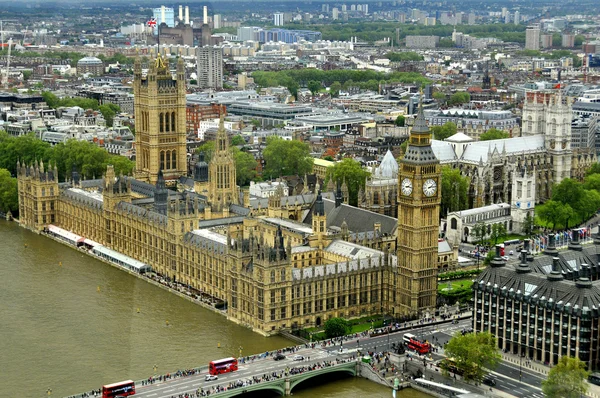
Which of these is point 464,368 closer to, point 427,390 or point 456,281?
point 427,390

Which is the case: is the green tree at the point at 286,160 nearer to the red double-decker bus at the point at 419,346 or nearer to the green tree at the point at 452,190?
the green tree at the point at 452,190

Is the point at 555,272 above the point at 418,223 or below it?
below

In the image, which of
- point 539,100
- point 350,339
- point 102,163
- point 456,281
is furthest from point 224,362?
point 539,100

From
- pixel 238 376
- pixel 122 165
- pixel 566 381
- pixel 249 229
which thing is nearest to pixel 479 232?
pixel 249 229

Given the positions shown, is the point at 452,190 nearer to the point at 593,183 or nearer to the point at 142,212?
the point at 593,183

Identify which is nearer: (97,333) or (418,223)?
(418,223)

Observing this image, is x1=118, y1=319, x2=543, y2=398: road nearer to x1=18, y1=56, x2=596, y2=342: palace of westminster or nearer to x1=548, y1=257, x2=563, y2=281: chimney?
x1=18, y1=56, x2=596, y2=342: palace of westminster

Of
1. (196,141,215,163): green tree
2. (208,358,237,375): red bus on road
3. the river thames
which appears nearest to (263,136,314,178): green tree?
(196,141,215,163): green tree
